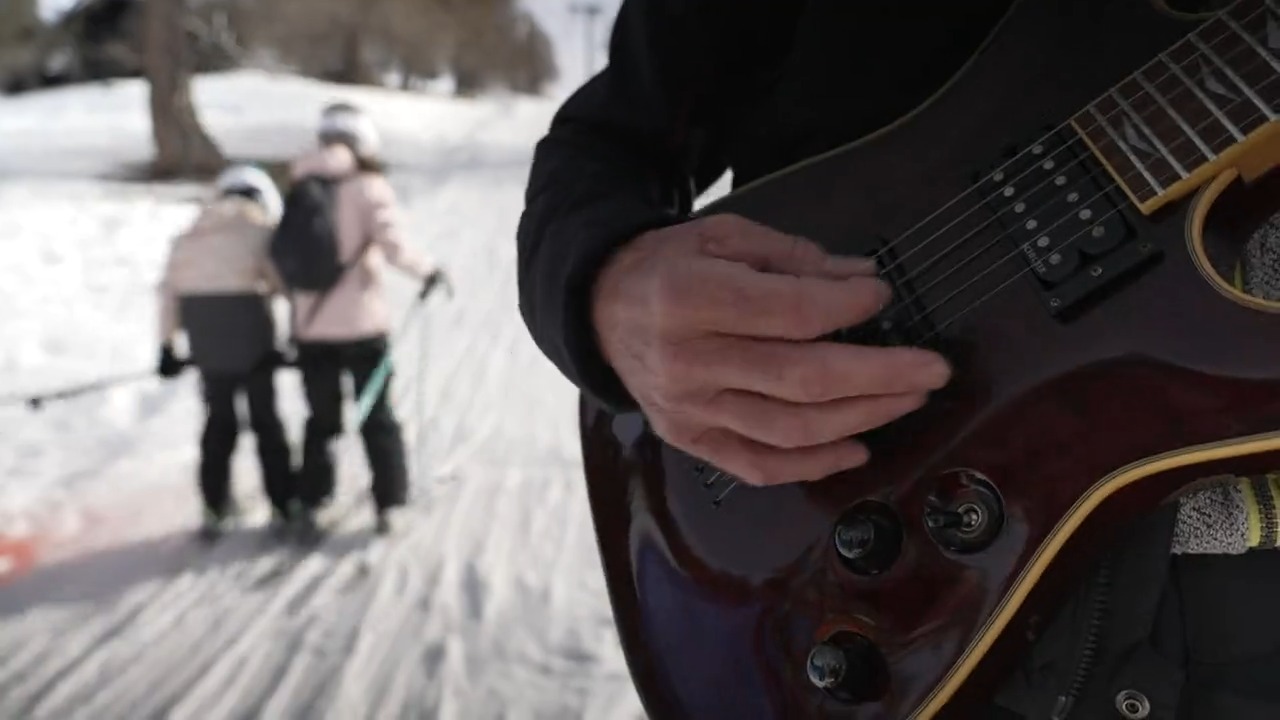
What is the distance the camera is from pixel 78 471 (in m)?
2.81

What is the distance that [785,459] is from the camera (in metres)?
0.50

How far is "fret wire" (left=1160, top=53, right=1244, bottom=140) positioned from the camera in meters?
0.46

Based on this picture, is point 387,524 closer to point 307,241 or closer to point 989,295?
point 307,241

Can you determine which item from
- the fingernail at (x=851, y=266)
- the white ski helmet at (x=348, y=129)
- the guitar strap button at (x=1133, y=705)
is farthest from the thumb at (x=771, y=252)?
the white ski helmet at (x=348, y=129)

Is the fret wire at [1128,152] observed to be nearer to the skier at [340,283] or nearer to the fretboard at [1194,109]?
the fretboard at [1194,109]

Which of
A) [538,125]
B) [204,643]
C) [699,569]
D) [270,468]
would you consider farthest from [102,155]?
[699,569]

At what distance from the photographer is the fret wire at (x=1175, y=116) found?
47 centimetres

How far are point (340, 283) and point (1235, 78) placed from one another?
211cm

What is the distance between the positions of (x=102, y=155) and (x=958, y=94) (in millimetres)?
7331

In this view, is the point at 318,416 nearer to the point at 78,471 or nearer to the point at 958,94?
the point at 78,471

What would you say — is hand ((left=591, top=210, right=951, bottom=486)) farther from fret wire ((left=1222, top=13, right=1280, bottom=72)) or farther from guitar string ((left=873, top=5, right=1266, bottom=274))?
fret wire ((left=1222, top=13, right=1280, bottom=72))

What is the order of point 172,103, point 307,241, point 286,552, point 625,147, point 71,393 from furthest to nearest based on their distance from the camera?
point 172,103, point 71,393, point 286,552, point 307,241, point 625,147

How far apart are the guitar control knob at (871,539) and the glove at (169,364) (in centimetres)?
222

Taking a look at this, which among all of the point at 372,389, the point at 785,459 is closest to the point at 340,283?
the point at 372,389
